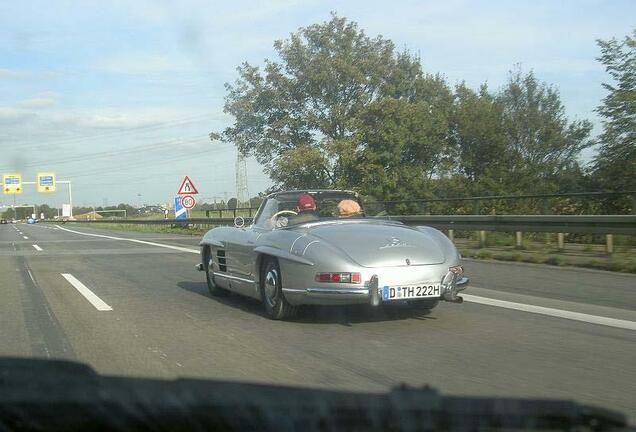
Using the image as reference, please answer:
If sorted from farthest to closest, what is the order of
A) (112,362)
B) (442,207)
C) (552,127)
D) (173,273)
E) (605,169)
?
1. (552,127)
2. (605,169)
3. (442,207)
4. (173,273)
5. (112,362)

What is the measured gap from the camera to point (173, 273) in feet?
38.8

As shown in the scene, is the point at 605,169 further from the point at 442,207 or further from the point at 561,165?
the point at 561,165

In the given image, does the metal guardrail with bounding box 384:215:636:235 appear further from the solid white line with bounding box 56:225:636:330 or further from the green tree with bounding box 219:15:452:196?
the green tree with bounding box 219:15:452:196

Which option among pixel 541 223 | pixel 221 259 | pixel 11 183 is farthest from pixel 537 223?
pixel 11 183

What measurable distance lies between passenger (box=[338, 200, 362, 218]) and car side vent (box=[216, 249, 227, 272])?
1573 millimetres

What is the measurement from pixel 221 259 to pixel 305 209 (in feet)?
4.60

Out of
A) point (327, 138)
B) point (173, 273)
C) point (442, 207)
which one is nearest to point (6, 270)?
point (173, 273)

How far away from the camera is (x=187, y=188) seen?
2847 centimetres

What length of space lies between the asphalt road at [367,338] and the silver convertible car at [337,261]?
1.17 feet

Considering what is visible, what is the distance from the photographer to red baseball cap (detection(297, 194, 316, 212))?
293 inches

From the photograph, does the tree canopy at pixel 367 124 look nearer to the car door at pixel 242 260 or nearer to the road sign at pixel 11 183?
the car door at pixel 242 260

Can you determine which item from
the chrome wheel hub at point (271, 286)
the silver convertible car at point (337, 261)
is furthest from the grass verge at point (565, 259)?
the chrome wheel hub at point (271, 286)

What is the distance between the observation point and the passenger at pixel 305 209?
700 centimetres

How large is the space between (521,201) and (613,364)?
1229 centimetres
